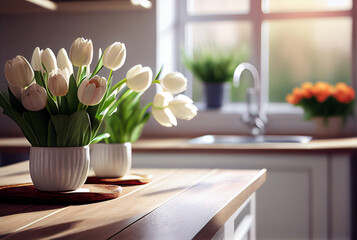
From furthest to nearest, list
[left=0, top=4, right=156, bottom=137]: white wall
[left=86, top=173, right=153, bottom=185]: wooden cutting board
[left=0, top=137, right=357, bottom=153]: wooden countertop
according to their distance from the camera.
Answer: [left=0, top=4, right=156, bottom=137]: white wall < [left=0, top=137, right=357, bottom=153]: wooden countertop < [left=86, top=173, right=153, bottom=185]: wooden cutting board

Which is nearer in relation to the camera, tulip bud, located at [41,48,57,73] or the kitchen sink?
tulip bud, located at [41,48,57,73]

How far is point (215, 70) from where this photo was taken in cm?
353

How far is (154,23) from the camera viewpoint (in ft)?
11.5

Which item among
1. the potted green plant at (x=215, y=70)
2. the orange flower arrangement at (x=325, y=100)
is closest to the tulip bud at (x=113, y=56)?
the orange flower arrangement at (x=325, y=100)

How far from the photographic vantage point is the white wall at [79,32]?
138 inches

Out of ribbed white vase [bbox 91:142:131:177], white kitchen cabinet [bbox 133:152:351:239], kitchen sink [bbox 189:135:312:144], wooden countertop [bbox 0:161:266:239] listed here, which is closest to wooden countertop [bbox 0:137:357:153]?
white kitchen cabinet [bbox 133:152:351:239]

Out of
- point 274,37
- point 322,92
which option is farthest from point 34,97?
point 274,37

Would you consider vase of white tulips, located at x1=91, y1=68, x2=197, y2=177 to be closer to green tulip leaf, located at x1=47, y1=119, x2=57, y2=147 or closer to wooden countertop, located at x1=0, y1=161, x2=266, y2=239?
wooden countertop, located at x1=0, y1=161, x2=266, y2=239

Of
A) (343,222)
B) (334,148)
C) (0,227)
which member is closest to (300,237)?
(343,222)

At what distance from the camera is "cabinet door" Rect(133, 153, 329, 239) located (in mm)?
2656

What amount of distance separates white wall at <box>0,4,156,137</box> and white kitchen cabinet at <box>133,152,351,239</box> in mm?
1032

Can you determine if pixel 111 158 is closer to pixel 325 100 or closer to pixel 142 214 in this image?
pixel 142 214

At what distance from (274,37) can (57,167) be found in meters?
2.73

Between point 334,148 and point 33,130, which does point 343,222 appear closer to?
point 334,148
